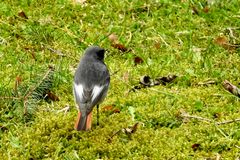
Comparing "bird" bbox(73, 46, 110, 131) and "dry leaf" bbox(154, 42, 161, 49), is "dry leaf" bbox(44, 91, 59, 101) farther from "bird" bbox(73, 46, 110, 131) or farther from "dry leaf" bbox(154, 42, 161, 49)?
"dry leaf" bbox(154, 42, 161, 49)

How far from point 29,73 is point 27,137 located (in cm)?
140

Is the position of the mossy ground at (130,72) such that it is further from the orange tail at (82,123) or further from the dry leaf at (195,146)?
the orange tail at (82,123)

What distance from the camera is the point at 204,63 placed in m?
7.47

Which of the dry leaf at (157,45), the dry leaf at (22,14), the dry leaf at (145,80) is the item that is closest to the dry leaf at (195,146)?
the dry leaf at (145,80)

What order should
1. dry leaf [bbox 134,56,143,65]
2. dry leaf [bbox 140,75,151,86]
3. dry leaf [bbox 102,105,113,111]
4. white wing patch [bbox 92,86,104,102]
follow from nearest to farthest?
white wing patch [bbox 92,86,104,102] → dry leaf [bbox 102,105,113,111] → dry leaf [bbox 140,75,151,86] → dry leaf [bbox 134,56,143,65]

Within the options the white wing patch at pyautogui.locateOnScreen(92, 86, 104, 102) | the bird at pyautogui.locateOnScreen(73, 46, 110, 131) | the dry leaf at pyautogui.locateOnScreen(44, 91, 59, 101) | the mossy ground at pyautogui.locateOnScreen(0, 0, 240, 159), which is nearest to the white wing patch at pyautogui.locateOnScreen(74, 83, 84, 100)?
the bird at pyautogui.locateOnScreen(73, 46, 110, 131)

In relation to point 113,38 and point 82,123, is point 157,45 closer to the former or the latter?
point 113,38

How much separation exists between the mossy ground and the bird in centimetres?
30

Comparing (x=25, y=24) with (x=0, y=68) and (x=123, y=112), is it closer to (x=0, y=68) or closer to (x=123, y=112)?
(x=0, y=68)

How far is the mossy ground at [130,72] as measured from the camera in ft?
18.8

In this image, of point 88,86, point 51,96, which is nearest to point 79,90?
point 88,86

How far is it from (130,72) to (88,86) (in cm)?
163

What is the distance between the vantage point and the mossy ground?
18.8 feet

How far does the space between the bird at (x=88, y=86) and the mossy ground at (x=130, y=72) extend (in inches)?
11.7
